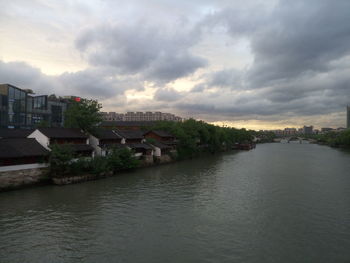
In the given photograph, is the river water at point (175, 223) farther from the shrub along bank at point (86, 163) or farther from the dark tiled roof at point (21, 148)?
the dark tiled roof at point (21, 148)

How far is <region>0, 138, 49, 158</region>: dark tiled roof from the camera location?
909 inches

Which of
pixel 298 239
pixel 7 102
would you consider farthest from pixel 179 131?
pixel 298 239

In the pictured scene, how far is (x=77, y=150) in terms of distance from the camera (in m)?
29.6

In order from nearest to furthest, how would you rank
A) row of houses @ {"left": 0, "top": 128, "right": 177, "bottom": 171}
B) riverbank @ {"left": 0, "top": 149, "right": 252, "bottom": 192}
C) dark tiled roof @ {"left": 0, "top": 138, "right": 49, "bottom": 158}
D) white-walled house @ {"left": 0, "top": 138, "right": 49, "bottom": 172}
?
riverbank @ {"left": 0, "top": 149, "right": 252, "bottom": 192}
white-walled house @ {"left": 0, "top": 138, "right": 49, "bottom": 172}
dark tiled roof @ {"left": 0, "top": 138, "right": 49, "bottom": 158}
row of houses @ {"left": 0, "top": 128, "right": 177, "bottom": 171}

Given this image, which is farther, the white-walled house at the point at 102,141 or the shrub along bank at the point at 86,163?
the white-walled house at the point at 102,141

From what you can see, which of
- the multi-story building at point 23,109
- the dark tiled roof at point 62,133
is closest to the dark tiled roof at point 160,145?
the dark tiled roof at point 62,133

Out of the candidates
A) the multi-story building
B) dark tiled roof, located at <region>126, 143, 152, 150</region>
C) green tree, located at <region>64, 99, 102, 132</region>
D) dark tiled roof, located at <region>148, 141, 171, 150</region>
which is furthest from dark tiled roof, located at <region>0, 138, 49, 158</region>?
the multi-story building

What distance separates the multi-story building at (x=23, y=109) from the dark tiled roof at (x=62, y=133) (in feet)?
82.8

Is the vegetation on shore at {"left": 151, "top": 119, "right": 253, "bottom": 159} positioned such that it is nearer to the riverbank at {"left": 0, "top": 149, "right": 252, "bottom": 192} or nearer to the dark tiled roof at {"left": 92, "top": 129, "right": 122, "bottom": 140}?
the dark tiled roof at {"left": 92, "top": 129, "right": 122, "bottom": 140}

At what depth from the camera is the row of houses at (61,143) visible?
78.3 feet

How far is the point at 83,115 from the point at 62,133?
187 inches

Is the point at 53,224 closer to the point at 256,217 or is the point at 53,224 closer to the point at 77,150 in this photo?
the point at 256,217

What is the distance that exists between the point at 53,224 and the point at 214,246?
31.6 feet

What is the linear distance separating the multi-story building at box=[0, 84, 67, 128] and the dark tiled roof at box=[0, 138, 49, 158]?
28004mm
